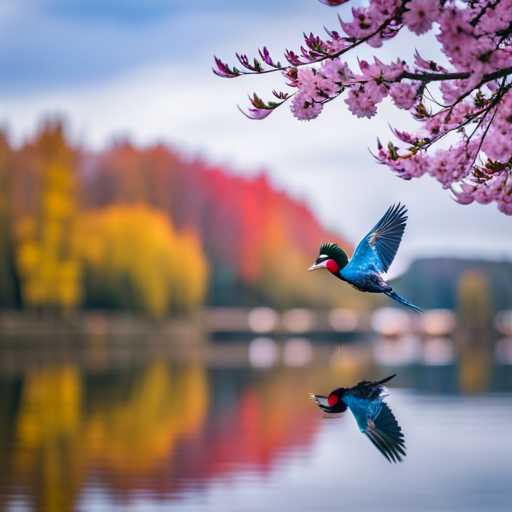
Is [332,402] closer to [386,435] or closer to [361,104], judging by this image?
[386,435]

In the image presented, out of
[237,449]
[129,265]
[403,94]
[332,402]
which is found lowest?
[332,402]

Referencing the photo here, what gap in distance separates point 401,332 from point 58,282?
35143 millimetres

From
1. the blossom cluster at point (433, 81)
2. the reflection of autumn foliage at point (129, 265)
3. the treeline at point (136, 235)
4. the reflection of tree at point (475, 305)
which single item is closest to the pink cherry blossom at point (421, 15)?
the blossom cluster at point (433, 81)

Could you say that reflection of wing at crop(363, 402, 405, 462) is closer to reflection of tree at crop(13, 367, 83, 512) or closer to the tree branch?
the tree branch

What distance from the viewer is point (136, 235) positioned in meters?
43.7

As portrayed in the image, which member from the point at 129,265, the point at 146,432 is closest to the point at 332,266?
the point at 146,432

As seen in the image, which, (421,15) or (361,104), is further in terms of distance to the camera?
(361,104)

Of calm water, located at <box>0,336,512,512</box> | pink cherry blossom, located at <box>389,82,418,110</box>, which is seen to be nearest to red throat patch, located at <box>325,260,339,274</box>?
pink cherry blossom, located at <box>389,82,418,110</box>

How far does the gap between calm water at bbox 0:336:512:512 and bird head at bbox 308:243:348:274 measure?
508 cm

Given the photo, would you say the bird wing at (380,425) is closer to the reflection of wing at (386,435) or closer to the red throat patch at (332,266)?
the reflection of wing at (386,435)

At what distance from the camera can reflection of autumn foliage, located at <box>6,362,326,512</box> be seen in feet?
31.6

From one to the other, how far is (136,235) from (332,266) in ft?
134

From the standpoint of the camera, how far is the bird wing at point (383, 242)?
330 cm

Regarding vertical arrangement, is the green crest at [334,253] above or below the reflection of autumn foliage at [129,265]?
below
